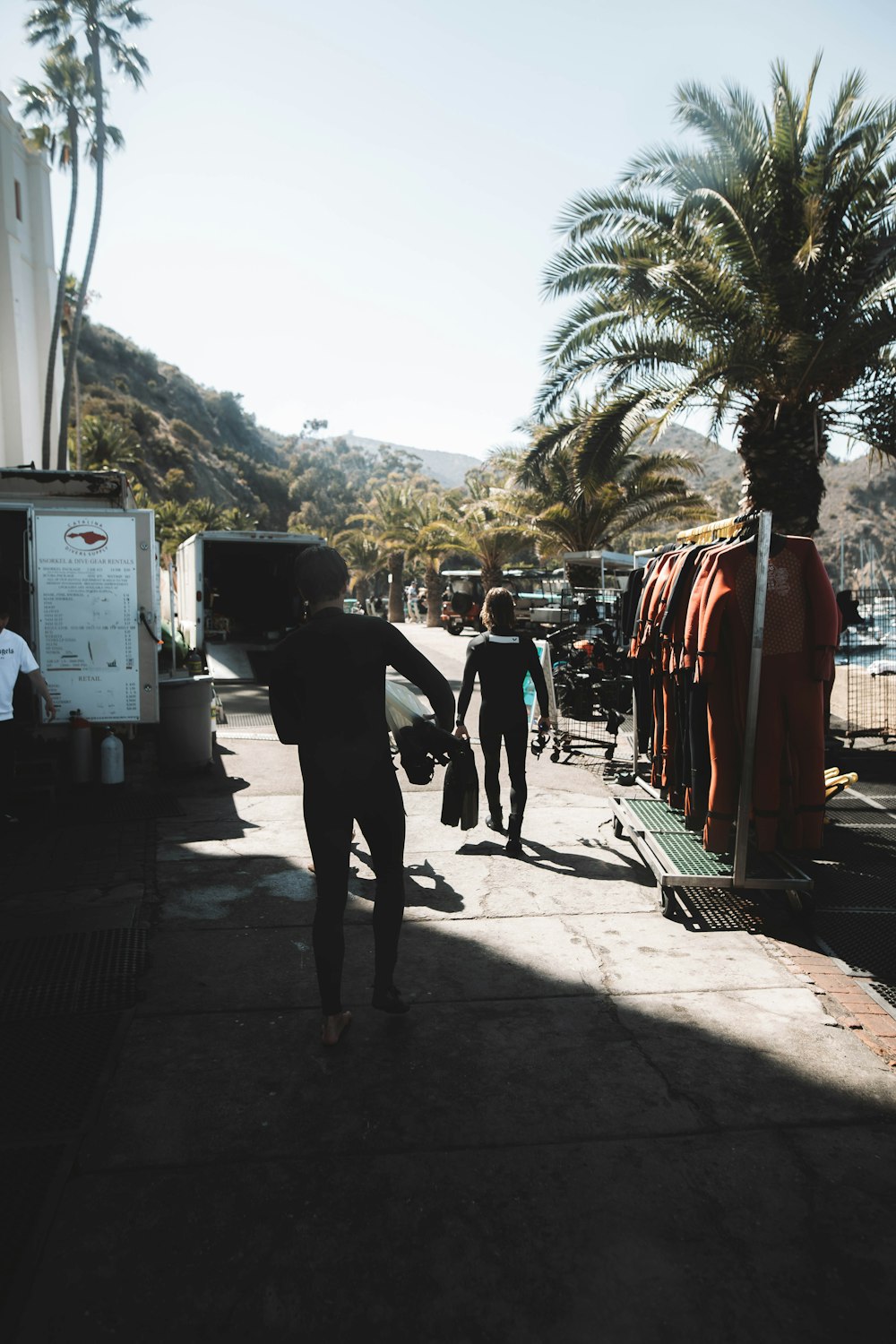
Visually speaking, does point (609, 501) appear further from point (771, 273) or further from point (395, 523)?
point (395, 523)

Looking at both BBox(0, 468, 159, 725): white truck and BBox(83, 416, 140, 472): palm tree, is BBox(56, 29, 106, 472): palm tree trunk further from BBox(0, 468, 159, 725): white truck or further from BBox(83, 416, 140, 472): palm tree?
BBox(0, 468, 159, 725): white truck

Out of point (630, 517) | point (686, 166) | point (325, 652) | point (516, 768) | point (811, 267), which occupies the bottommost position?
point (516, 768)

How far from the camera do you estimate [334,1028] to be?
3.56 meters

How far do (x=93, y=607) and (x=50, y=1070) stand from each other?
211 inches

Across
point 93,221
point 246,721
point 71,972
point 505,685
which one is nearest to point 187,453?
point 93,221

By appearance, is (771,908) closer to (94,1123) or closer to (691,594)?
(691,594)

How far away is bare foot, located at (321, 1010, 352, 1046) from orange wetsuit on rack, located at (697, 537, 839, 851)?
2193mm

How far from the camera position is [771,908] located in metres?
5.13

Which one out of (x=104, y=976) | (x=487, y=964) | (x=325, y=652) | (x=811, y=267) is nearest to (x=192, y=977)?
(x=104, y=976)

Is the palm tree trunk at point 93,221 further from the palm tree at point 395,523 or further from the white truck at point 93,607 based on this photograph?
the white truck at point 93,607

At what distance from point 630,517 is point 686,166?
1383 centimetres

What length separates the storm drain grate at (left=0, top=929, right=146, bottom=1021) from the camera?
3.94 m

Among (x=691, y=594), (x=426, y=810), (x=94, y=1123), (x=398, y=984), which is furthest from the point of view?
(x=426, y=810)

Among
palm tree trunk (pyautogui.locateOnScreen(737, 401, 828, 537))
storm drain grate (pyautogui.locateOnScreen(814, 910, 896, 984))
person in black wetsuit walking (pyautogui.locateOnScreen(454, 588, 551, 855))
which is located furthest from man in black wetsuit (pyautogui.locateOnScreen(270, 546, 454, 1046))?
palm tree trunk (pyautogui.locateOnScreen(737, 401, 828, 537))
